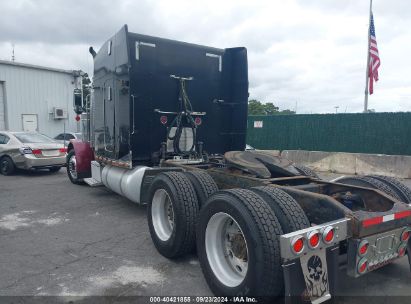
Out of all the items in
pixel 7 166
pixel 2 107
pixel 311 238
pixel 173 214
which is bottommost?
pixel 7 166

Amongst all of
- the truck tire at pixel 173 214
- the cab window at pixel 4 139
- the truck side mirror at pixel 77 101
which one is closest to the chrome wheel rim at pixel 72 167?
the truck side mirror at pixel 77 101

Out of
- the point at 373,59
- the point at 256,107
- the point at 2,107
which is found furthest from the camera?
the point at 256,107

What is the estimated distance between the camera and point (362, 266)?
304 cm

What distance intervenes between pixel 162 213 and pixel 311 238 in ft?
8.15

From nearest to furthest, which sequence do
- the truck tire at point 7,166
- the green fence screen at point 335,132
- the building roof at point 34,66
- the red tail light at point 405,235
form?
the red tail light at point 405,235, the truck tire at point 7,166, the green fence screen at point 335,132, the building roof at point 34,66

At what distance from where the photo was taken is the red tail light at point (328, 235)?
284 cm

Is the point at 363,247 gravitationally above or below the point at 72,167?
above

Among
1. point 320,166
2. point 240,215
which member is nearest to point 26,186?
point 240,215

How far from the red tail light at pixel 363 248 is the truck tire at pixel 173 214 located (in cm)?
187

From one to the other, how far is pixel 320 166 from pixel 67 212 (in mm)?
10045

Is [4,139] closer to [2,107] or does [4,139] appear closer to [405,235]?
[2,107]

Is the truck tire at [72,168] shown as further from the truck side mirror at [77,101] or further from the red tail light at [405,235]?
the red tail light at [405,235]

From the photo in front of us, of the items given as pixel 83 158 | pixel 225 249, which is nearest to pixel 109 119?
pixel 83 158

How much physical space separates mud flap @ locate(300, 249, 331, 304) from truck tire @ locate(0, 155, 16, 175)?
11.5 metres
